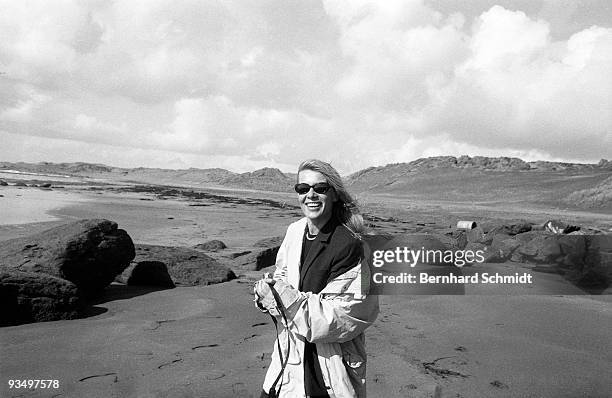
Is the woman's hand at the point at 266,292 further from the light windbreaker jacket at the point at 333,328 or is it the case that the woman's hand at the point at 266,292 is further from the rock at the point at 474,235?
the rock at the point at 474,235

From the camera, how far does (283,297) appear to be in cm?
236

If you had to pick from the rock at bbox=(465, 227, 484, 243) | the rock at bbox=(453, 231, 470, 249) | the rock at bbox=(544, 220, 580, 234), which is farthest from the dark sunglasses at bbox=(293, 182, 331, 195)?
the rock at bbox=(544, 220, 580, 234)

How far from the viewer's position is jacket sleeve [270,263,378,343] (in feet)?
7.55

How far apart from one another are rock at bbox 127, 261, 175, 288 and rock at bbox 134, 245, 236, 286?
7.8 inches

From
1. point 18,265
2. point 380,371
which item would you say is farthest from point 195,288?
point 380,371

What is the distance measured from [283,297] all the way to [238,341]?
3.40m

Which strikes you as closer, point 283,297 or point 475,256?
point 283,297

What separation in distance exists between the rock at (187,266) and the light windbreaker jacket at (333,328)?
6256 mm

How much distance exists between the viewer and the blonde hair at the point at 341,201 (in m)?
2.63

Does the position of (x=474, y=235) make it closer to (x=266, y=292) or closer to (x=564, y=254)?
(x=564, y=254)

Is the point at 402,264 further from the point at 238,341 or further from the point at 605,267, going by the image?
the point at 238,341

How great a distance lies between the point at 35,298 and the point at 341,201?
16.4ft

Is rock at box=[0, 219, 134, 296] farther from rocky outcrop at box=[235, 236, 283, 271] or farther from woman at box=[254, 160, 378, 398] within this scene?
woman at box=[254, 160, 378, 398]

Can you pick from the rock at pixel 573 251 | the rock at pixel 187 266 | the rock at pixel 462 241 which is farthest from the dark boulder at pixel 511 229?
the rock at pixel 187 266
